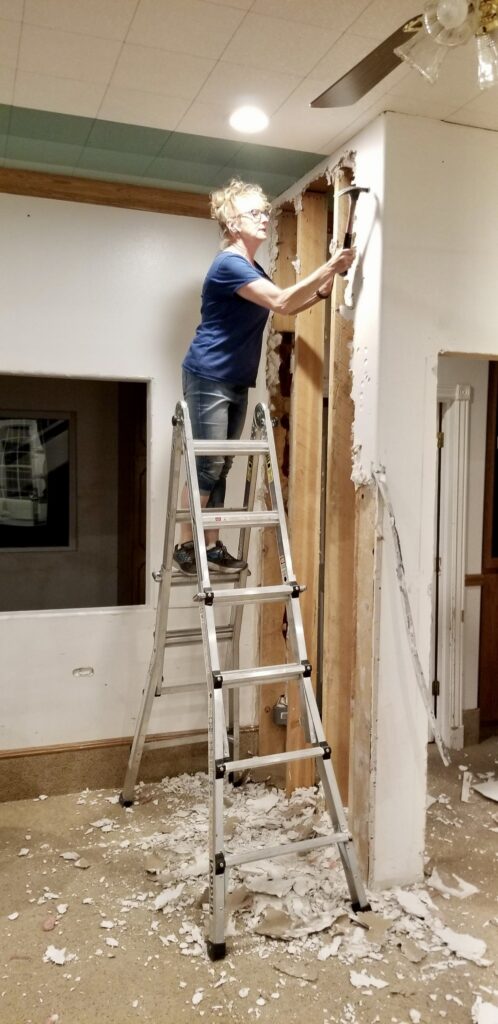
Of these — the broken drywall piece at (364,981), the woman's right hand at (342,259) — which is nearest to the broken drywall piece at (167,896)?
the broken drywall piece at (364,981)

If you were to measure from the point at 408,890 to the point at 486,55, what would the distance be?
236cm

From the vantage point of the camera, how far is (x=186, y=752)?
320 centimetres

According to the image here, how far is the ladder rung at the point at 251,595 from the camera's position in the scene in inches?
87.0

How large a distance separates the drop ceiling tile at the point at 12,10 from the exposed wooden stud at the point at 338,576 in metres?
1.24

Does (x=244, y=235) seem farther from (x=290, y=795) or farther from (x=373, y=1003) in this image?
(x=373, y=1003)

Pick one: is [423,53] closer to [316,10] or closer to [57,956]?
[316,10]

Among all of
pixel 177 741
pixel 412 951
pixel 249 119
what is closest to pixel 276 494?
pixel 249 119

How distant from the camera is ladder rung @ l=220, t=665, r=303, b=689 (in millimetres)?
2145

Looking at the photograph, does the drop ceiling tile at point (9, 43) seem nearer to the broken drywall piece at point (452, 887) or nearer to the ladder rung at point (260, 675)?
the ladder rung at point (260, 675)

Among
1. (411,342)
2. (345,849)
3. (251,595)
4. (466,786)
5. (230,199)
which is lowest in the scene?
(466,786)

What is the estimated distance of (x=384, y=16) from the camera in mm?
1724

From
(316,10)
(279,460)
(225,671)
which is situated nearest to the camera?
(316,10)

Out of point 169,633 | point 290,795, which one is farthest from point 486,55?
point 290,795

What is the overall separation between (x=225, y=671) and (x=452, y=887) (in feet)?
3.46
